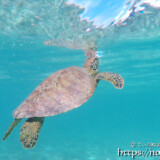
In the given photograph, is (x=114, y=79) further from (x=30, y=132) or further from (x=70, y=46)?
(x=70, y=46)

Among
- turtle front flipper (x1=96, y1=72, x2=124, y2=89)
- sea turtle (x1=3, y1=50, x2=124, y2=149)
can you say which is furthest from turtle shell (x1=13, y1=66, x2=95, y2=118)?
turtle front flipper (x1=96, y1=72, x2=124, y2=89)

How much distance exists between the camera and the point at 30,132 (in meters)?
4.77

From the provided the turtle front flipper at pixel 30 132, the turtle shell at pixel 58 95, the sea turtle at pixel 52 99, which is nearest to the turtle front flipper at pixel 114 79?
the sea turtle at pixel 52 99

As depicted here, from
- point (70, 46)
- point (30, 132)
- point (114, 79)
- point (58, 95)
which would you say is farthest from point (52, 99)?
point (70, 46)

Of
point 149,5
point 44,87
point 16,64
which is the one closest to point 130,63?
point 149,5

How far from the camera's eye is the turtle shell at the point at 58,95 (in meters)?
4.70

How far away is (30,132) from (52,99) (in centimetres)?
106

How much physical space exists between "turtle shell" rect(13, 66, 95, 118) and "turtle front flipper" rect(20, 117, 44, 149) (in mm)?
469

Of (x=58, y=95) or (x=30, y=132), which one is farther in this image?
(x=58, y=95)

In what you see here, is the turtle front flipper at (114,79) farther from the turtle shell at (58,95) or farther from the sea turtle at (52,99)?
the turtle shell at (58,95)

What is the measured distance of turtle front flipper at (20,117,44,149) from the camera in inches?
184

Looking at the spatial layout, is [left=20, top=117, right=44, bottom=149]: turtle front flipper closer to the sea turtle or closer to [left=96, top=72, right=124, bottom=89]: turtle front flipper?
the sea turtle

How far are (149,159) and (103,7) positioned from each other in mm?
14198

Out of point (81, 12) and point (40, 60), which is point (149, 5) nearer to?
point (81, 12)
